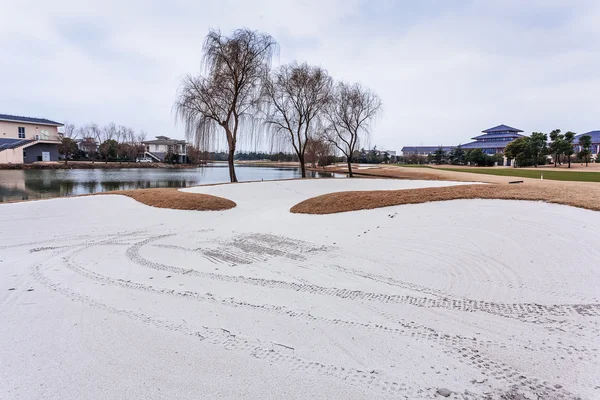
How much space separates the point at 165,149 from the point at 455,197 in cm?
7429

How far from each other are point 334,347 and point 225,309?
4.55ft

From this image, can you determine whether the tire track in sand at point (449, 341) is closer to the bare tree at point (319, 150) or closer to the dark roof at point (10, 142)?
the bare tree at point (319, 150)

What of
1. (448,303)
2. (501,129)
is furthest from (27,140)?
(501,129)

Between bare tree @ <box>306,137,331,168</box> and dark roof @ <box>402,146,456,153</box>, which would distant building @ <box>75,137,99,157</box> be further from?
dark roof @ <box>402,146,456,153</box>

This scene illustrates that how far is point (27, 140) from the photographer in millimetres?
44438

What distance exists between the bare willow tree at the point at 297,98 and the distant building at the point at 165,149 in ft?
147

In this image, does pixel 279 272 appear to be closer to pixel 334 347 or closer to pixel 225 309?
pixel 225 309

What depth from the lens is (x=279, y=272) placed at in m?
4.82

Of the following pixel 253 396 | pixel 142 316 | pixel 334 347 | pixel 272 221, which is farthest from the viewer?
pixel 272 221

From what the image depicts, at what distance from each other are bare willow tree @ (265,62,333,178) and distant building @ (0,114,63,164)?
135ft

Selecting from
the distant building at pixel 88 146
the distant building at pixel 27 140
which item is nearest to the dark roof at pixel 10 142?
the distant building at pixel 27 140

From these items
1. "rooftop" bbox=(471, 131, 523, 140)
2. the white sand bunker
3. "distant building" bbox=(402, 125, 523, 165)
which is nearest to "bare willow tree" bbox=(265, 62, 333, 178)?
the white sand bunker

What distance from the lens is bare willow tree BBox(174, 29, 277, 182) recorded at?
1786 cm

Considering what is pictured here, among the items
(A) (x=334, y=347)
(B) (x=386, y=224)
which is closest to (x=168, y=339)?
(A) (x=334, y=347)
